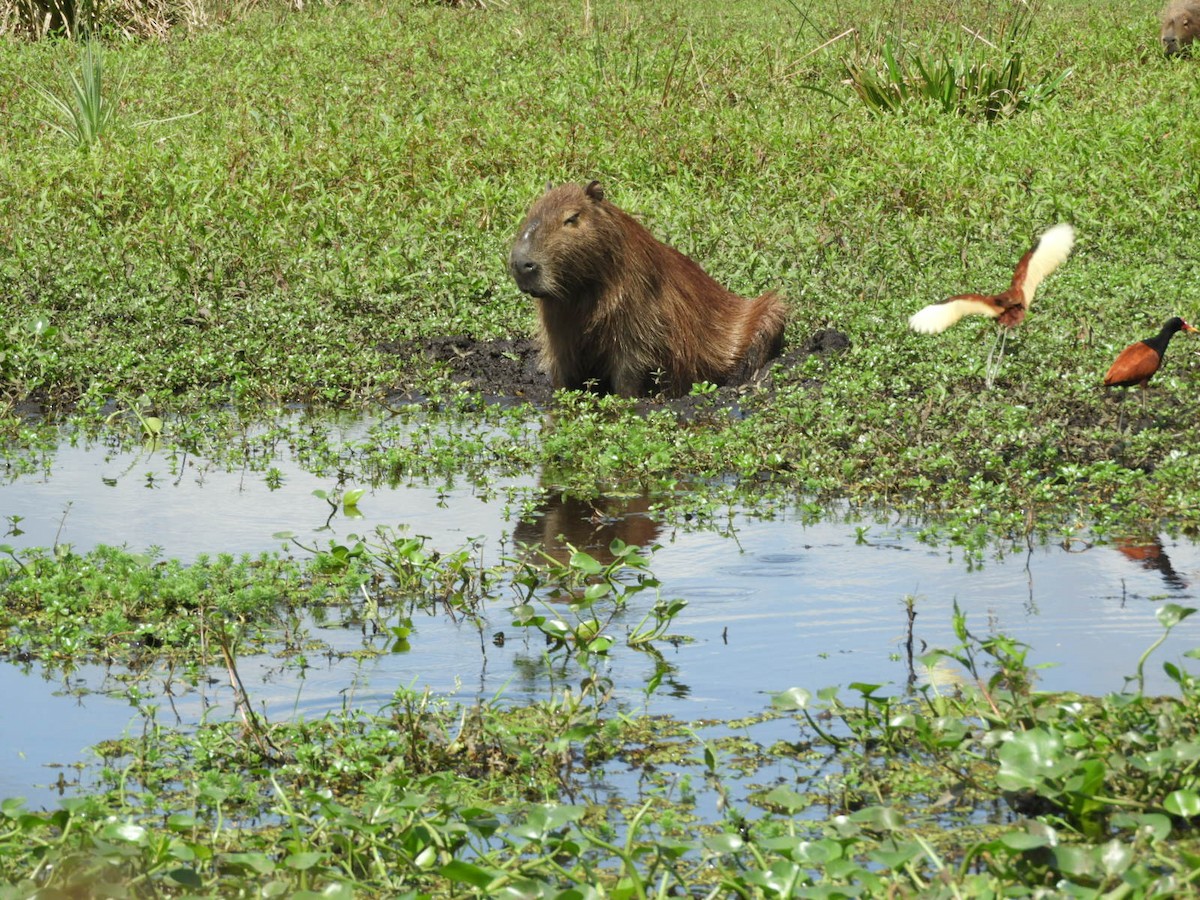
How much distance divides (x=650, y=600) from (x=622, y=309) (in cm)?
284

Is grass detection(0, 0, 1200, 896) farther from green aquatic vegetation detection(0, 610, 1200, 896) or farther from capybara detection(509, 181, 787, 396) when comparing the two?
capybara detection(509, 181, 787, 396)

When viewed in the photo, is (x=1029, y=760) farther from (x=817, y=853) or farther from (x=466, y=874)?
(x=466, y=874)

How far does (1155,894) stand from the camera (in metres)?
2.38

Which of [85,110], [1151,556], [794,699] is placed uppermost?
[85,110]

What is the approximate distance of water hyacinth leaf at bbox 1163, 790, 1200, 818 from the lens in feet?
8.66

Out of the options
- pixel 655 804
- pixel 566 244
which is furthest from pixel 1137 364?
pixel 655 804

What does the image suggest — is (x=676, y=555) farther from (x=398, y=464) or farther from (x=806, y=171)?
(x=806, y=171)

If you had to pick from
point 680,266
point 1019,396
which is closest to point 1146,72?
point 680,266

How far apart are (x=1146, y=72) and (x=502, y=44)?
5225mm

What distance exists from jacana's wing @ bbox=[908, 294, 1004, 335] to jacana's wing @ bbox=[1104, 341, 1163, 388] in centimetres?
48

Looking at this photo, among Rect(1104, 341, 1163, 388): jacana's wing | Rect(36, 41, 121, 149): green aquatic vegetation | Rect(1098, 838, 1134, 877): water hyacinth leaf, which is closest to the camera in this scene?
Rect(1098, 838, 1134, 877): water hyacinth leaf

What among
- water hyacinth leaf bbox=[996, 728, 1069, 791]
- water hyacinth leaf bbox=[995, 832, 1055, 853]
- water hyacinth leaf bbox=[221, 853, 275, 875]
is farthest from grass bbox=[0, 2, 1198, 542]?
water hyacinth leaf bbox=[221, 853, 275, 875]

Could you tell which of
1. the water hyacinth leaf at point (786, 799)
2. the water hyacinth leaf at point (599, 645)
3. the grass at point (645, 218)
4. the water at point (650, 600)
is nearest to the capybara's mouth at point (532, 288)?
the grass at point (645, 218)

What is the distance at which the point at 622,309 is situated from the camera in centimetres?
710
